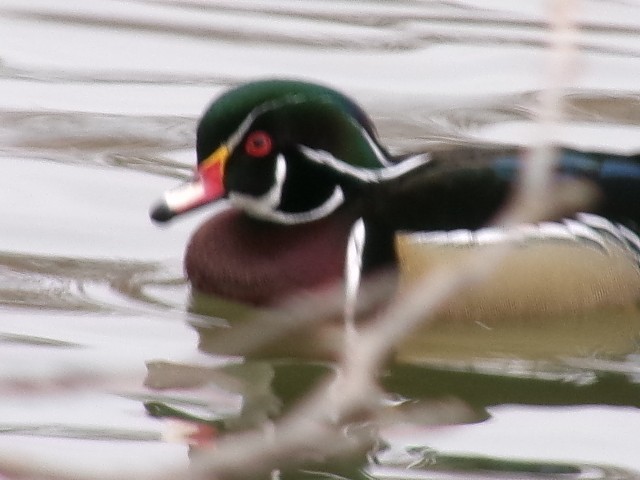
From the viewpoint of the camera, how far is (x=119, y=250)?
17.5ft

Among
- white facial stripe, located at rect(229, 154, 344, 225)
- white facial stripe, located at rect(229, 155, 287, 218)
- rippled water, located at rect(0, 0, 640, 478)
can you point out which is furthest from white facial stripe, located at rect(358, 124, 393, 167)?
rippled water, located at rect(0, 0, 640, 478)

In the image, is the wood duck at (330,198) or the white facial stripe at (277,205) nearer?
the wood duck at (330,198)

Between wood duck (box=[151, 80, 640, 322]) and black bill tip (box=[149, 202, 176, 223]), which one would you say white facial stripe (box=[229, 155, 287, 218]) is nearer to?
wood duck (box=[151, 80, 640, 322])

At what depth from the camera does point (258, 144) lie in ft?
15.3

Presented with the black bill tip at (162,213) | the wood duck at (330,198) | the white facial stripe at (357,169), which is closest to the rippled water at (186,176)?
the wood duck at (330,198)

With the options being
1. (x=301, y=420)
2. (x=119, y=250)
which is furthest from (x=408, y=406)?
(x=301, y=420)

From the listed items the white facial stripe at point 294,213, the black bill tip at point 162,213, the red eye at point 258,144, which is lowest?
the black bill tip at point 162,213

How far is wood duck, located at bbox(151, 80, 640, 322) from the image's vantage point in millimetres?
4574

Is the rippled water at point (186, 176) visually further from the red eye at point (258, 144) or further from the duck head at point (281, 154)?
the red eye at point (258, 144)

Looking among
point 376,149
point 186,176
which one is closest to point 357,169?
Result: point 376,149

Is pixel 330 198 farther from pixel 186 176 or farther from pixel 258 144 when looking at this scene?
pixel 186 176

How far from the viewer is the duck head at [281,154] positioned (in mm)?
4590

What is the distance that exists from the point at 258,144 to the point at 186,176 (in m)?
1.39

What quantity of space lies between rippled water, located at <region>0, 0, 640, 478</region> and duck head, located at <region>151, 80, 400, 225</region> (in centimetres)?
41
